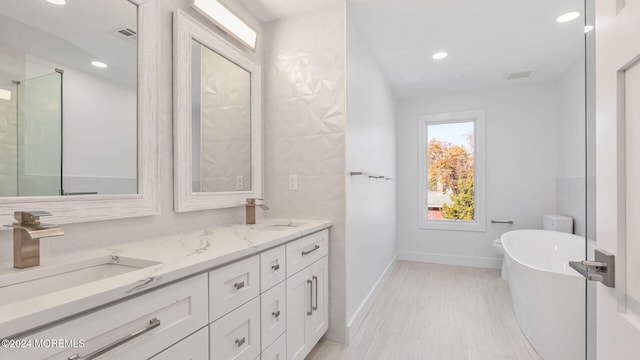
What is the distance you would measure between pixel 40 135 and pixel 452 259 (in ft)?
15.0

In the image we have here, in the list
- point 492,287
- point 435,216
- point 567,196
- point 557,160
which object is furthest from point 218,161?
point 557,160

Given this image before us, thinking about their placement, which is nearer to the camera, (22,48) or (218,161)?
(22,48)

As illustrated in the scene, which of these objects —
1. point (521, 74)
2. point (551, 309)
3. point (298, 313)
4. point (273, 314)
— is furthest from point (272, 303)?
point (521, 74)

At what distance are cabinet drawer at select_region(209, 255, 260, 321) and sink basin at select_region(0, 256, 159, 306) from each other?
23 cm

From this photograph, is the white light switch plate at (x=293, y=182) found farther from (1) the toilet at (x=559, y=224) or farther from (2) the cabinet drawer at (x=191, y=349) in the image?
(1) the toilet at (x=559, y=224)

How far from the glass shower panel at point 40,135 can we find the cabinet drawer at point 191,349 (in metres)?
0.75

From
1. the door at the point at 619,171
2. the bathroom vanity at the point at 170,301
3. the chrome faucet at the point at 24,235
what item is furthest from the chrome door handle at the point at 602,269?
the chrome faucet at the point at 24,235

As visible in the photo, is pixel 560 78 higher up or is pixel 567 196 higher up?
pixel 560 78

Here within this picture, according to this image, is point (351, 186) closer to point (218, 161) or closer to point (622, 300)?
point (218, 161)

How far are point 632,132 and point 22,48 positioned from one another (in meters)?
1.79

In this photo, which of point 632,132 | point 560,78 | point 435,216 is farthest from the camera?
point 435,216

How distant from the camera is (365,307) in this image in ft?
8.56

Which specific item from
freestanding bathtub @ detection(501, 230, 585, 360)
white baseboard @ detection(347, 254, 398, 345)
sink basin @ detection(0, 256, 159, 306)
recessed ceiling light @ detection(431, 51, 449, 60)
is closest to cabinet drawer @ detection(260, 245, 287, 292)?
sink basin @ detection(0, 256, 159, 306)

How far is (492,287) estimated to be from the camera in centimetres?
334
